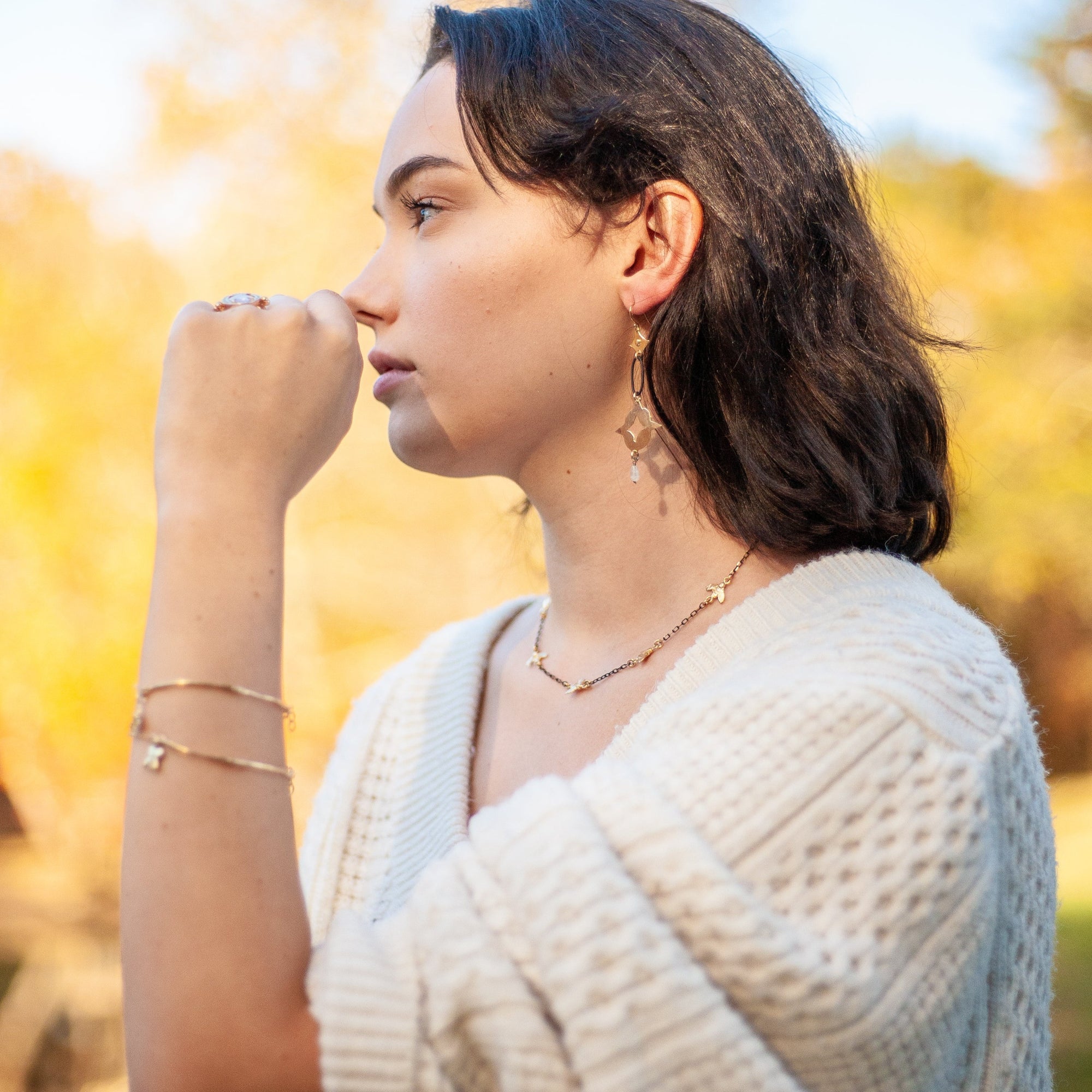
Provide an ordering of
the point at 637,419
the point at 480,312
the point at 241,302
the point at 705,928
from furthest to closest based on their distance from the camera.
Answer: the point at 637,419 → the point at 480,312 → the point at 241,302 → the point at 705,928

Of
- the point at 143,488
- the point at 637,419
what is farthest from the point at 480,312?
the point at 143,488

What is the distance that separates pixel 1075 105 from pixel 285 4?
723cm

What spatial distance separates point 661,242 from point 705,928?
37.7 inches

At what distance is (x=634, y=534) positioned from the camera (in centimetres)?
155

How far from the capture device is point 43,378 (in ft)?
21.5

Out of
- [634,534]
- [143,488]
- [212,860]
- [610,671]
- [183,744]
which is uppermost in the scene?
[143,488]

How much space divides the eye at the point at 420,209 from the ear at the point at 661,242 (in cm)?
28

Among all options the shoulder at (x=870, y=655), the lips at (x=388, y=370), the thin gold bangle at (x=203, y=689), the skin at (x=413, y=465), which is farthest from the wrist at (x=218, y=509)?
the shoulder at (x=870, y=655)

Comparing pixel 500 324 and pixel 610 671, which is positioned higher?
pixel 500 324

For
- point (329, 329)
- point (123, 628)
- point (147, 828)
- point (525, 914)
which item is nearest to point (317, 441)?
point (329, 329)

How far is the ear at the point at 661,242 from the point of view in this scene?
4.90ft

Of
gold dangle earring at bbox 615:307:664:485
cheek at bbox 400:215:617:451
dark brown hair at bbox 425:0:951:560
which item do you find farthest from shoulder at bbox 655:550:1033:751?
cheek at bbox 400:215:617:451

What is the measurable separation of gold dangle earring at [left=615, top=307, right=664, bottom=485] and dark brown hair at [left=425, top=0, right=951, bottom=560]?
0.02 metres

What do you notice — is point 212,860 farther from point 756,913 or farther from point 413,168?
point 413,168
